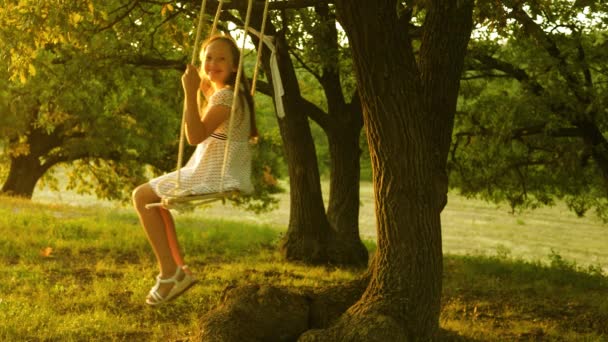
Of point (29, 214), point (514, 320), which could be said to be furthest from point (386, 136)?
point (29, 214)

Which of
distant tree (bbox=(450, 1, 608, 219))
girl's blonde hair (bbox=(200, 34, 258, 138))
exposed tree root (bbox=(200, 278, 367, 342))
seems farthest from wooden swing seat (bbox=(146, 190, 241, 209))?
distant tree (bbox=(450, 1, 608, 219))

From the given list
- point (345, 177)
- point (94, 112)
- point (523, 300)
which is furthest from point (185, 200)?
point (94, 112)

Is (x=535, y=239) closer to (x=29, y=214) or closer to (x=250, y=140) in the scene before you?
(x=29, y=214)

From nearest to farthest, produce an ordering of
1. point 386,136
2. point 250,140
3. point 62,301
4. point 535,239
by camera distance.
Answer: point 250,140, point 386,136, point 62,301, point 535,239

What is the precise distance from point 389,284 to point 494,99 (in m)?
8.30

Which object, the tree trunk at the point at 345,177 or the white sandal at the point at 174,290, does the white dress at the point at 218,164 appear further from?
the tree trunk at the point at 345,177

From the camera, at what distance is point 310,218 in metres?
11.4

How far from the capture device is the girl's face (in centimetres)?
511

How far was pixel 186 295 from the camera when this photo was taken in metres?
8.45

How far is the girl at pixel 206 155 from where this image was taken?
4883 mm

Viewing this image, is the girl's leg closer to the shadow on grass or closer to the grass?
the grass

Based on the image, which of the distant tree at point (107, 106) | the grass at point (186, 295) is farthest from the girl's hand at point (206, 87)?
the distant tree at point (107, 106)

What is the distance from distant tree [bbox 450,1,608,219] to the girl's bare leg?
691 cm

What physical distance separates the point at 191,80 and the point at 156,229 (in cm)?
100
